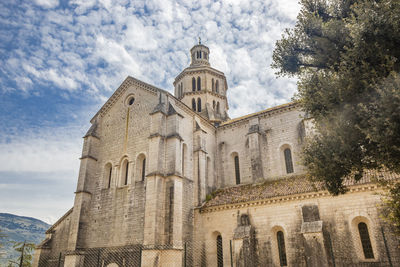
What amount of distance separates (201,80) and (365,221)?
21909 mm

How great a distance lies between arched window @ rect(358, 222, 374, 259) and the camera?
1550 centimetres

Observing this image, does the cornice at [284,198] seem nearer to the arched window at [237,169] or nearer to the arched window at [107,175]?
the arched window at [237,169]

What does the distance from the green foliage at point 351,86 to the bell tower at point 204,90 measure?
63.3 ft

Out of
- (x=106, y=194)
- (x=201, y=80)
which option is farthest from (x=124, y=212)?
(x=201, y=80)

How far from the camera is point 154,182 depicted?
18.6 metres

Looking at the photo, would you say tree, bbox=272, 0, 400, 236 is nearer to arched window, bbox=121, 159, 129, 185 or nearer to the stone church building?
the stone church building

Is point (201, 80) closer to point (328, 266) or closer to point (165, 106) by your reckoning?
point (165, 106)

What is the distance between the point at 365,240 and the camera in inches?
626

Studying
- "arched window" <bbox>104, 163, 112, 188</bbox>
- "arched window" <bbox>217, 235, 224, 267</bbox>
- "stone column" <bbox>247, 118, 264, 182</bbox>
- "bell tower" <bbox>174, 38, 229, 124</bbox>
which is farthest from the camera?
"bell tower" <bbox>174, 38, 229, 124</bbox>

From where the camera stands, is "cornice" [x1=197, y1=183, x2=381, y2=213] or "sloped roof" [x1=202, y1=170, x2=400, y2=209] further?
"sloped roof" [x1=202, y1=170, x2=400, y2=209]

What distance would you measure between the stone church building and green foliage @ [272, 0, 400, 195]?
5787mm

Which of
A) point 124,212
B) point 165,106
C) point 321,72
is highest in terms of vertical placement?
point 165,106

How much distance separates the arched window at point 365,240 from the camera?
15.5 metres

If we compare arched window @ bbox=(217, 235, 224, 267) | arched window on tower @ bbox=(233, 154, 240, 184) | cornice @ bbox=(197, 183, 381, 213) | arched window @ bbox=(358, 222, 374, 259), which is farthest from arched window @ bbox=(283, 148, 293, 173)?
arched window @ bbox=(217, 235, 224, 267)
